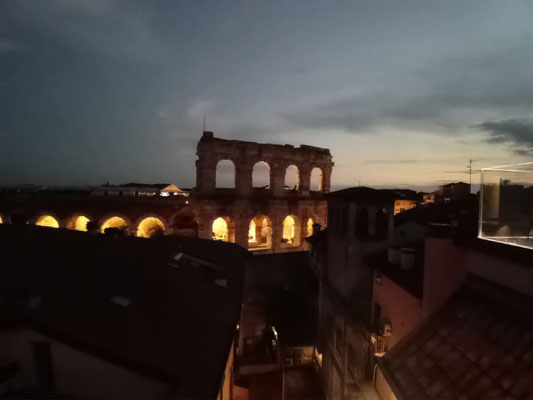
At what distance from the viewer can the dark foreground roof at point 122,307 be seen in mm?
4297

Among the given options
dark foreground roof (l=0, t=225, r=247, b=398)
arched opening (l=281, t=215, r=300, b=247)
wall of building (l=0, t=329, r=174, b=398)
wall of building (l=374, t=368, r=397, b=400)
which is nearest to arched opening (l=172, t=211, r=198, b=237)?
arched opening (l=281, t=215, r=300, b=247)

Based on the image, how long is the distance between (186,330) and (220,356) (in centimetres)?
91

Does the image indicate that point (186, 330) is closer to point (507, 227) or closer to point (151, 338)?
point (151, 338)

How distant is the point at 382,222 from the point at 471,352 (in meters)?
7.98

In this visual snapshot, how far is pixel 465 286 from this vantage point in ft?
17.6

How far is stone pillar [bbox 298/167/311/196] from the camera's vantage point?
2908cm

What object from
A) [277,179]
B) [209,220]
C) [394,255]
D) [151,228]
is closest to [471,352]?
[394,255]

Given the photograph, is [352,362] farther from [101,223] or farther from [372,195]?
[101,223]

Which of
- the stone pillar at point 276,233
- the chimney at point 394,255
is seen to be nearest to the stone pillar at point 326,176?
the stone pillar at point 276,233

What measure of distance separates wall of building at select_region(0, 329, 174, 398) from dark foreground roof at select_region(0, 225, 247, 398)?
21cm

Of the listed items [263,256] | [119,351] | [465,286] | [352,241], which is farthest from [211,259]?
[263,256]

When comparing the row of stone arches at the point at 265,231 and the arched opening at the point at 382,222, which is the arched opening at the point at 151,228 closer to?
the row of stone arches at the point at 265,231

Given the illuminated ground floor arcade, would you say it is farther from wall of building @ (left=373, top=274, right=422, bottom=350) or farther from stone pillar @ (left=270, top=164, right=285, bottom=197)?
wall of building @ (left=373, top=274, right=422, bottom=350)

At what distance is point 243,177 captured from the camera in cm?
2619
